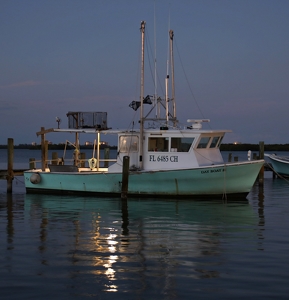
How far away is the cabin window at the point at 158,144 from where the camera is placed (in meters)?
23.3

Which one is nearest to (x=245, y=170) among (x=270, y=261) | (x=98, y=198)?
(x=98, y=198)

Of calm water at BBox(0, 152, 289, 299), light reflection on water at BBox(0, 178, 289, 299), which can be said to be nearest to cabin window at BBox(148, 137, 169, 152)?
calm water at BBox(0, 152, 289, 299)

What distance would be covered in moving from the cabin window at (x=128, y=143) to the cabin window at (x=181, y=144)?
1.56m

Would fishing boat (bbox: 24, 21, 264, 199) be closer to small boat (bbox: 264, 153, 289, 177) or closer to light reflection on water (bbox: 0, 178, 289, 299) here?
light reflection on water (bbox: 0, 178, 289, 299)

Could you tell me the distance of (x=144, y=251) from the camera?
41.4ft

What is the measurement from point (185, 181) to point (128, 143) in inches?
114

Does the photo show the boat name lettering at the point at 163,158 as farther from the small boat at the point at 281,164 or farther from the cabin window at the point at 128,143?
the small boat at the point at 281,164

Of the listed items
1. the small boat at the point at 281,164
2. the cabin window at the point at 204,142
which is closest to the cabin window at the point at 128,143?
the cabin window at the point at 204,142

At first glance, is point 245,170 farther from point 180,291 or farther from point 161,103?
point 180,291

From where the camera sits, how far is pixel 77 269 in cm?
1088

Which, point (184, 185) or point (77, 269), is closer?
point (77, 269)

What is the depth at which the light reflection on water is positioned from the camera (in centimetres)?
964

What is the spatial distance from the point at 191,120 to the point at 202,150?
4.20 ft

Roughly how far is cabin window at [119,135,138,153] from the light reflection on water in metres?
3.11
